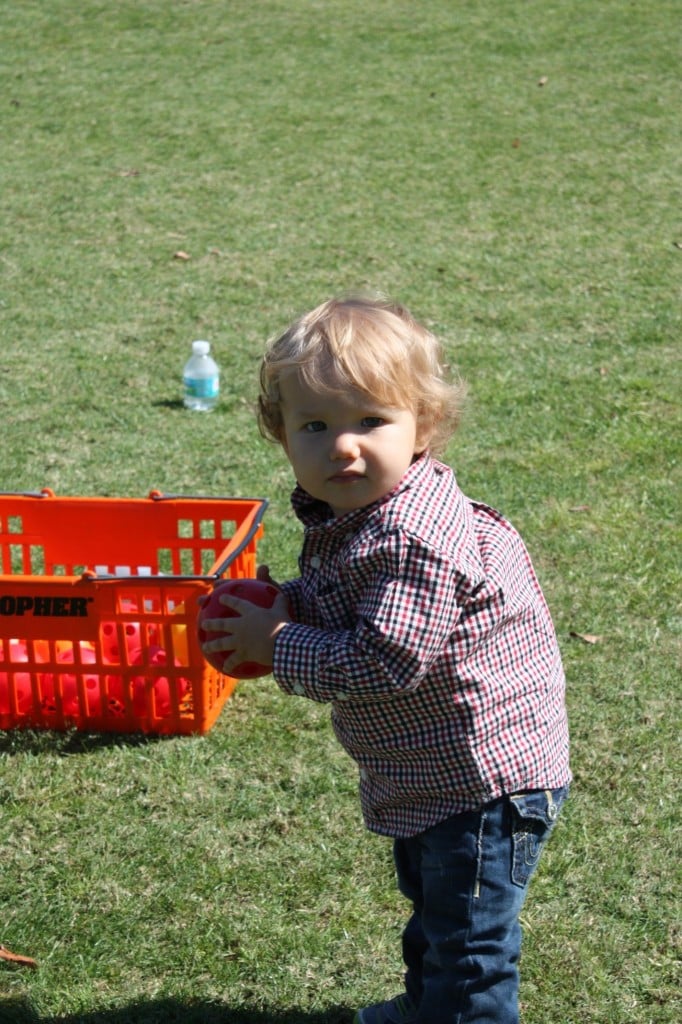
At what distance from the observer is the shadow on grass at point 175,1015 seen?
2748 millimetres

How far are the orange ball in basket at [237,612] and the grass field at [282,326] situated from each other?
83 cm

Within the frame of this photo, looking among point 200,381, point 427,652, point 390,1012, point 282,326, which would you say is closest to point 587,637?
point 390,1012

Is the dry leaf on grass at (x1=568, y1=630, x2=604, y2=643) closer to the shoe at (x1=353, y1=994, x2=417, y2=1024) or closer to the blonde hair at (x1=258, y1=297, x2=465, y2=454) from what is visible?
the shoe at (x1=353, y1=994, x2=417, y2=1024)

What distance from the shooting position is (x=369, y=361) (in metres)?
2.20

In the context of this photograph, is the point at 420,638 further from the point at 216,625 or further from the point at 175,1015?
the point at 175,1015

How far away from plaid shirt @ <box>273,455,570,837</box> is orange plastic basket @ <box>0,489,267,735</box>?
1.16m

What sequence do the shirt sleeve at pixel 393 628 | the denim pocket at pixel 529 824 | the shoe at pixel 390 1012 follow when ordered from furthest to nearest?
1. the shoe at pixel 390 1012
2. the denim pocket at pixel 529 824
3. the shirt sleeve at pixel 393 628

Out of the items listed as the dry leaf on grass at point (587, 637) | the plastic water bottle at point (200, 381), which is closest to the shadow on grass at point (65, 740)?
the dry leaf on grass at point (587, 637)

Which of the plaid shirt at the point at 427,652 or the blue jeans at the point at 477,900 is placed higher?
the plaid shirt at the point at 427,652

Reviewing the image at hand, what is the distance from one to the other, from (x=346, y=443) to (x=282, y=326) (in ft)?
16.6

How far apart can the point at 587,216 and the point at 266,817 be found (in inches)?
264

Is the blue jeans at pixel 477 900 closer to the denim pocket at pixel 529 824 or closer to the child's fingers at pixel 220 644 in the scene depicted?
the denim pocket at pixel 529 824

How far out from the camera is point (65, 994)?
2803 millimetres

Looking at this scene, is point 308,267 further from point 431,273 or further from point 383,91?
point 383,91
